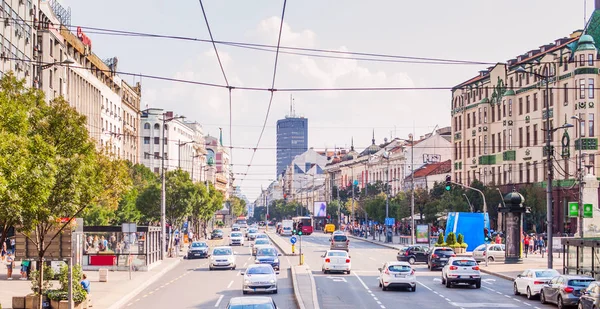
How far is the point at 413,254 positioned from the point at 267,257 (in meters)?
13.5

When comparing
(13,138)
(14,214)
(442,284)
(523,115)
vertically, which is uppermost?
(523,115)

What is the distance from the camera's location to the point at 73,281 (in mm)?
30781

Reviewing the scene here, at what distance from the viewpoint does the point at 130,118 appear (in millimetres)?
120125

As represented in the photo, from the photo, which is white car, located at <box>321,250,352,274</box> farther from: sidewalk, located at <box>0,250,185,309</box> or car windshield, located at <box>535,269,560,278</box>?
car windshield, located at <box>535,269,560,278</box>

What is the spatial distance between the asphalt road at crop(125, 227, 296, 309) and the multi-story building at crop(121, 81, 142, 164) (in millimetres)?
57887

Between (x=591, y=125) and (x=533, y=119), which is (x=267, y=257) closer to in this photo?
(x=591, y=125)

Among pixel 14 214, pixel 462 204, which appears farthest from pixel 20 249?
pixel 462 204

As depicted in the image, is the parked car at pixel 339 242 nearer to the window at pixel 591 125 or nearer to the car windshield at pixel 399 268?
the window at pixel 591 125

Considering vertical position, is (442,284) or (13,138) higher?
(13,138)

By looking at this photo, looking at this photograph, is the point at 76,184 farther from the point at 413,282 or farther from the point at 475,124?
the point at 475,124

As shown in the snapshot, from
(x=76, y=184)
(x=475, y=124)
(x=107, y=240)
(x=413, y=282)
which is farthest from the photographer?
(x=475, y=124)

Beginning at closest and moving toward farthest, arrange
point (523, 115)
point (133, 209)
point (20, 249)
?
point (20, 249)
point (133, 209)
point (523, 115)

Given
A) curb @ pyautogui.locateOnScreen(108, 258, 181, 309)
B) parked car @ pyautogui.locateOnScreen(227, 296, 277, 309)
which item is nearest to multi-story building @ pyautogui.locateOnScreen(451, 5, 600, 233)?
curb @ pyautogui.locateOnScreen(108, 258, 181, 309)

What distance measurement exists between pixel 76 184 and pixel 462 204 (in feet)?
221
